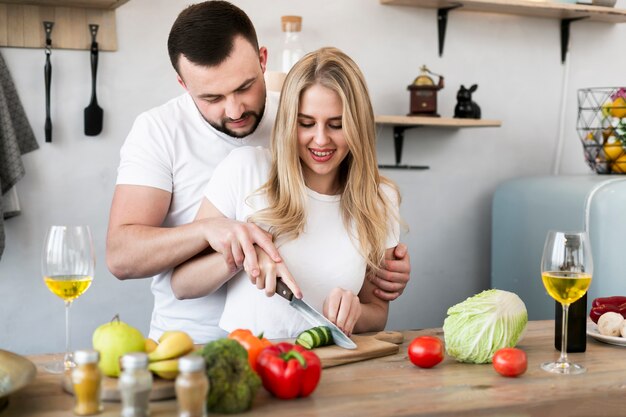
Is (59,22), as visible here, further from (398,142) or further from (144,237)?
(398,142)

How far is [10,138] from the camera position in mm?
2652

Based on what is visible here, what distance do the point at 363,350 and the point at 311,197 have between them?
22.1 inches

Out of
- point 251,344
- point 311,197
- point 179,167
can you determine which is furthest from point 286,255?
point 251,344

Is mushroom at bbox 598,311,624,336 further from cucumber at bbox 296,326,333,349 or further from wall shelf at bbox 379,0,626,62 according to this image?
wall shelf at bbox 379,0,626,62

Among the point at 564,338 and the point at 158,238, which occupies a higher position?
the point at 158,238

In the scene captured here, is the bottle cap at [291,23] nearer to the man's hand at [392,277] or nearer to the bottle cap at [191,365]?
the man's hand at [392,277]

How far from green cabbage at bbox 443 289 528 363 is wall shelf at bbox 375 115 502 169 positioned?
163 cm

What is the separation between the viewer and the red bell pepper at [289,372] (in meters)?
1.23

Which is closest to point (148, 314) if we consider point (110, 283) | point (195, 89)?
point (110, 283)

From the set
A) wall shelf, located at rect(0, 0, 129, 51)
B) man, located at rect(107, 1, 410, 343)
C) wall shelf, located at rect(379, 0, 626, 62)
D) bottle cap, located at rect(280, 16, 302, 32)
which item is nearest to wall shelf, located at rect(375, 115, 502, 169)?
wall shelf, located at rect(379, 0, 626, 62)

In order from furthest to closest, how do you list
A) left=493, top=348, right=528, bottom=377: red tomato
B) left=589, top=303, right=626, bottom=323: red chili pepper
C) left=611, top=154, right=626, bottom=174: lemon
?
1. left=611, top=154, right=626, bottom=174: lemon
2. left=589, top=303, right=626, bottom=323: red chili pepper
3. left=493, top=348, right=528, bottom=377: red tomato

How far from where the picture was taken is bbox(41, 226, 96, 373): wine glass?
4.63 ft

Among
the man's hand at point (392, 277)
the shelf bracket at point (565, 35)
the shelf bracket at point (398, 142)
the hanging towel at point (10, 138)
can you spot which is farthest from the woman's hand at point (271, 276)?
the shelf bracket at point (565, 35)

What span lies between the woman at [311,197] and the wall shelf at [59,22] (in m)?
1.09
